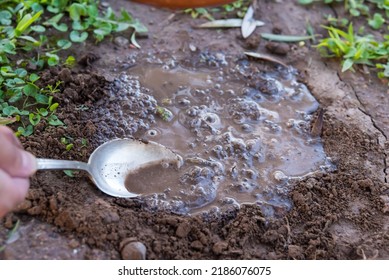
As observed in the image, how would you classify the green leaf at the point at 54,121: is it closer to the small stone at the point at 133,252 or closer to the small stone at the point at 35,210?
the small stone at the point at 35,210

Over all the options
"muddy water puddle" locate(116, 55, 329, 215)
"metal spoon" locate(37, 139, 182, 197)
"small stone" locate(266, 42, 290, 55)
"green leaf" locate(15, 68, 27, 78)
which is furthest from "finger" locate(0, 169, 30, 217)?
"small stone" locate(266, 42, 290, 55)

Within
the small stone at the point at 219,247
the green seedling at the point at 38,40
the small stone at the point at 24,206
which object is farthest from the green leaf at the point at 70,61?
the small stone at the point at 219,247

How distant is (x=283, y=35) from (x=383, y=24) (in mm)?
589

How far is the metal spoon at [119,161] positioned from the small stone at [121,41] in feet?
2.23

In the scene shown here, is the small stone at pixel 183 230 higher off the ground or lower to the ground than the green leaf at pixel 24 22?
lower

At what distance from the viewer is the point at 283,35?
2861mm

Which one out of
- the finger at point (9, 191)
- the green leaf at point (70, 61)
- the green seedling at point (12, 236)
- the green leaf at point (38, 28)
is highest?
the finger at point (9, 191)

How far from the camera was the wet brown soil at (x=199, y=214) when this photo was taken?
184cm

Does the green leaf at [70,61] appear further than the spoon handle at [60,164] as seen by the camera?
Yes

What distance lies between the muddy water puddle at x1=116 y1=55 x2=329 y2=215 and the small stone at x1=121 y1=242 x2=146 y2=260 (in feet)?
0.75

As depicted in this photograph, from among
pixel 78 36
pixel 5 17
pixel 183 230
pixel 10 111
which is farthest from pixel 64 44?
pixel 183 230

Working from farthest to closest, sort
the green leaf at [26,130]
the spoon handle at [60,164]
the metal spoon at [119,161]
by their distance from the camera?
the green leaf at [26,130], the metal spoon at [119,161], the spoon handle at [60,164]
